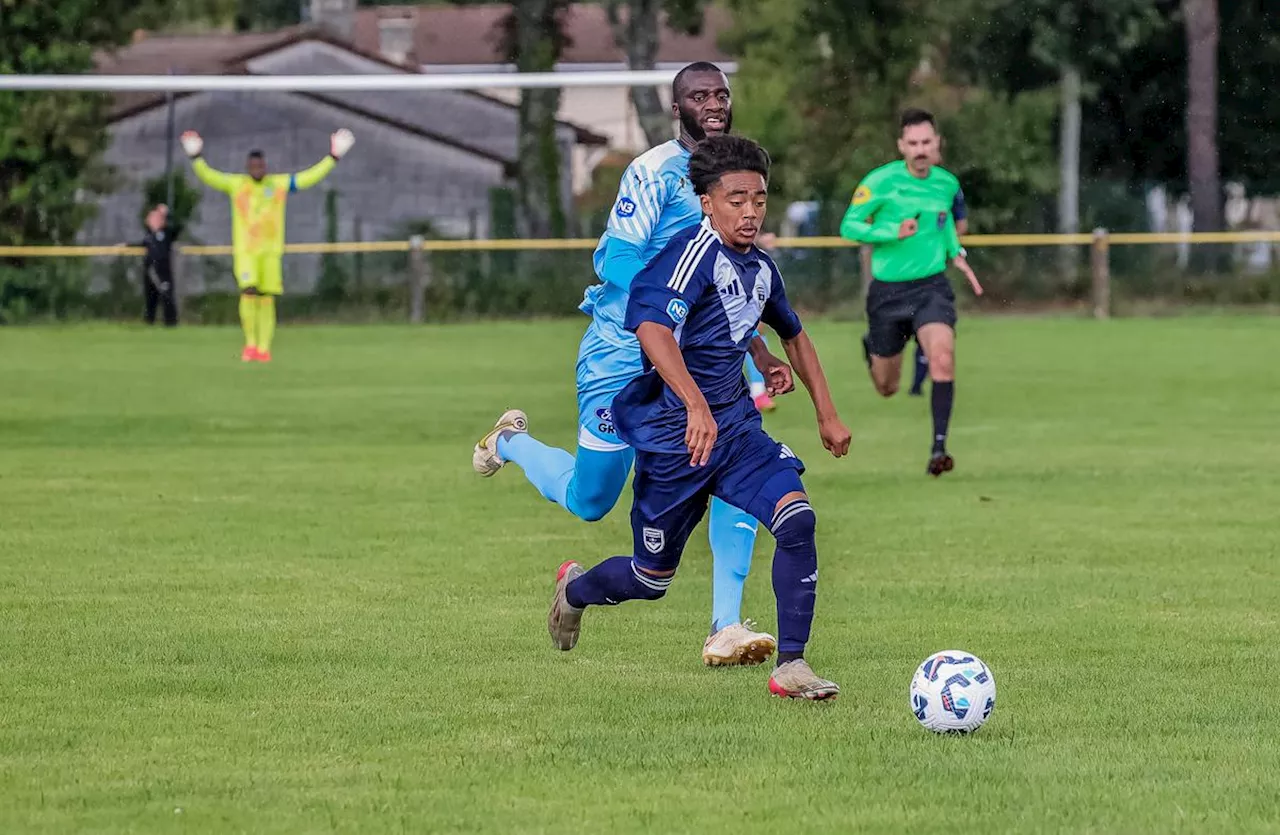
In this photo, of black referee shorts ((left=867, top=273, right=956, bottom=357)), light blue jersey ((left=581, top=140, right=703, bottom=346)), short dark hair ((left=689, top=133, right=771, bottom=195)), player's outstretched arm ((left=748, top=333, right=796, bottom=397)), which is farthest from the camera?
black referee shorts ((left=867, top=273, right=956, bottom=357))

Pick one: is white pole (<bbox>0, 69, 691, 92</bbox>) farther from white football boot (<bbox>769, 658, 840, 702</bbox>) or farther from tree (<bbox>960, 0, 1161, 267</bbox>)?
tree (<bbox>960, 0, 1161, 267</bbox>)

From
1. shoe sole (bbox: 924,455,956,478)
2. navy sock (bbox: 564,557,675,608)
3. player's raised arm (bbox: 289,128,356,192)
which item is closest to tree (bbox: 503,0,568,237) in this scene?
player's raised arm (bbox: 289,128,356,192)

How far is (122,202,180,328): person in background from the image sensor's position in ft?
111

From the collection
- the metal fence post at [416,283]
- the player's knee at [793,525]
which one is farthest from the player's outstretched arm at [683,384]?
the metal fence post at [416,283]

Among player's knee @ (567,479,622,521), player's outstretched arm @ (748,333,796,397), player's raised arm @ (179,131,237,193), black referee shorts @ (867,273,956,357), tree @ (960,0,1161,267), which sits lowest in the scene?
player's knee @ (567,479,622,521)

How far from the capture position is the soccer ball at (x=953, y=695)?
243 inches

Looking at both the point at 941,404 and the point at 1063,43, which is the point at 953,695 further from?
the point at 1063,43

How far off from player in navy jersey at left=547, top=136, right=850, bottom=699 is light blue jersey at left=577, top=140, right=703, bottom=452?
0.97 meters

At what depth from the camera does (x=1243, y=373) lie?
76.1 ft

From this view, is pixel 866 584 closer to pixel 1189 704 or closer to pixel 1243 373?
pixel 1189 704

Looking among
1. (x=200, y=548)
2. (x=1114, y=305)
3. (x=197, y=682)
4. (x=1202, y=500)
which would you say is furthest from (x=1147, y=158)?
(x=197, y=682)

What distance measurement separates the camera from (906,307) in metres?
14.4

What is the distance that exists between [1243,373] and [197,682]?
17.8m

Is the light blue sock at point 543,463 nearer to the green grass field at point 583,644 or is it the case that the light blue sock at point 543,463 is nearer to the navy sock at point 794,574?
the green grass field at point 583,644
